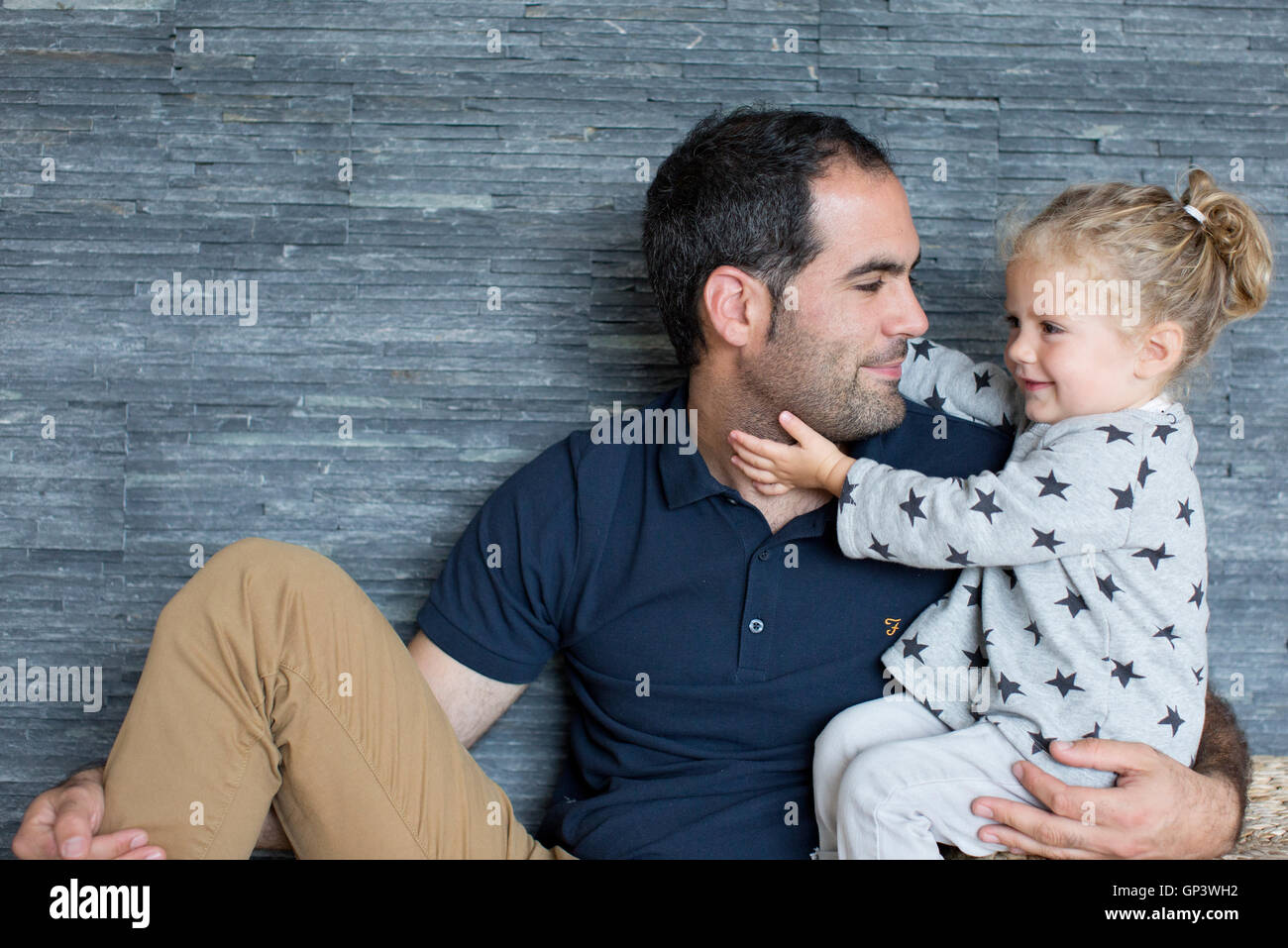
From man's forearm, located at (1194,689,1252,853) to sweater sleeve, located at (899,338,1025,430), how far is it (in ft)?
1.53

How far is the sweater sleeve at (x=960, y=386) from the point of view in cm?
153

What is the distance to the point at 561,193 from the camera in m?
1.69

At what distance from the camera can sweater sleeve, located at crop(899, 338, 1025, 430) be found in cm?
153

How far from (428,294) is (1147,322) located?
3.38ft

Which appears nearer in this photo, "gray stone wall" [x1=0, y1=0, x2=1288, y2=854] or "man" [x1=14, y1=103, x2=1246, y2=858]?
"man" [x1=14, y1=103, x2=1246, y2=858]

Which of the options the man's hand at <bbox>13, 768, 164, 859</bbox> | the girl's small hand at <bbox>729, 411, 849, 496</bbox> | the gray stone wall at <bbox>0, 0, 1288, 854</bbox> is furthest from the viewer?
the gray stone wall at <bbox>0, 0, 1288, 854</bbox>

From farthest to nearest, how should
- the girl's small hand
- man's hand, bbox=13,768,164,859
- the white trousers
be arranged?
the girl's small hand < the white trousers < man's hand, bbox=13,768,164,859

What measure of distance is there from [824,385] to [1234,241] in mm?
531

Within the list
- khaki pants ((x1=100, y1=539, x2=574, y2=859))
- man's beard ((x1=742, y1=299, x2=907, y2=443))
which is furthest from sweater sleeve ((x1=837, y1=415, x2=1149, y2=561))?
khaki pants ((x1=100, y1=539, x2=574, y2=859))

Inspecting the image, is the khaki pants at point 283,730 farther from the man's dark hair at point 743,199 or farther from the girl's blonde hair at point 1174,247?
the girl's blonde hair at point 1174,247

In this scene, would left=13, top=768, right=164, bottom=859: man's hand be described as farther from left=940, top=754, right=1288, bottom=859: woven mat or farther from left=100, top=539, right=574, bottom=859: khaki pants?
left=940, top=754, right=1288, bottom=859: woven mat

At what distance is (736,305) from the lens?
1509 millimetres

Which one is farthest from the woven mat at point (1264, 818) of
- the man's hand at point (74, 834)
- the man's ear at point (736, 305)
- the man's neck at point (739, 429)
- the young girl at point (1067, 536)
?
the man's hand at point (74, 834)

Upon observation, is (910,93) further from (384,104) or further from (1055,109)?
(384,104)
